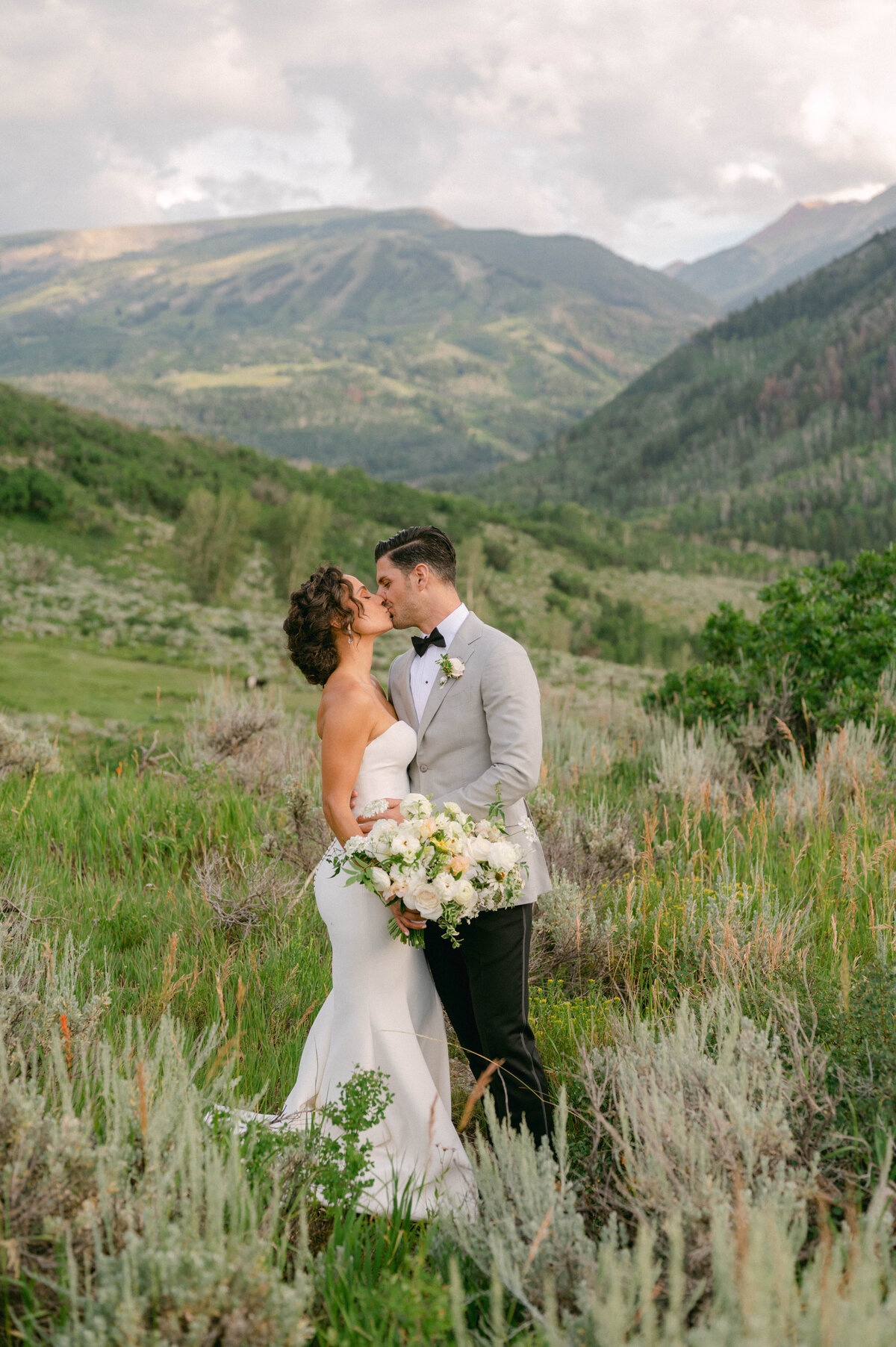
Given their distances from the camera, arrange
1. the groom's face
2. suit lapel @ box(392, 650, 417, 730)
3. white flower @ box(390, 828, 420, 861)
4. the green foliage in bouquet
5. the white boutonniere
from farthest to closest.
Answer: the green foliage in bouquet, suit lapel @ box(392, 650, 417, 730), the groom's face, the white boutonniere, white flower @ box(390, 828, 420, 861)

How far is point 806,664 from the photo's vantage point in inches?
336

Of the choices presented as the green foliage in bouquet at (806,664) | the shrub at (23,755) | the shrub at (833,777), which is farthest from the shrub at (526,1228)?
the green foliage in bouquet at (806,664)

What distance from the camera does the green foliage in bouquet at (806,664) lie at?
8344 millimetres

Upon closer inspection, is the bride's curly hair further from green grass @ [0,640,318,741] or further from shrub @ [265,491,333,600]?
shrub @ [265,491,333,600]

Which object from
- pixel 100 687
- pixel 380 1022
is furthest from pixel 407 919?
pixel 100 687

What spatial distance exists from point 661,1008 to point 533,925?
3.28 ft

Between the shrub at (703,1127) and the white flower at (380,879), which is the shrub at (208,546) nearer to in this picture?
the white flower at (380,879)

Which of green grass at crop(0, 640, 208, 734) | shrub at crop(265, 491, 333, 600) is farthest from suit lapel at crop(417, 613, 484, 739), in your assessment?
shrub at crop(265, 491, 333, 600)

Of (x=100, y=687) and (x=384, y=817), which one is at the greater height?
(x=100, y=687)

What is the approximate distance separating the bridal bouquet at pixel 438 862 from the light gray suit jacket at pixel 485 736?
0.24 meters

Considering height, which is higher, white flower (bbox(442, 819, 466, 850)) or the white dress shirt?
the white dress shirt

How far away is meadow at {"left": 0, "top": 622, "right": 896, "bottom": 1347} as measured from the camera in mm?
2018

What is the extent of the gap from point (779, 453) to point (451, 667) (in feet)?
568

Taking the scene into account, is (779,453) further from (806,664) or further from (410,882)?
(410,882)
